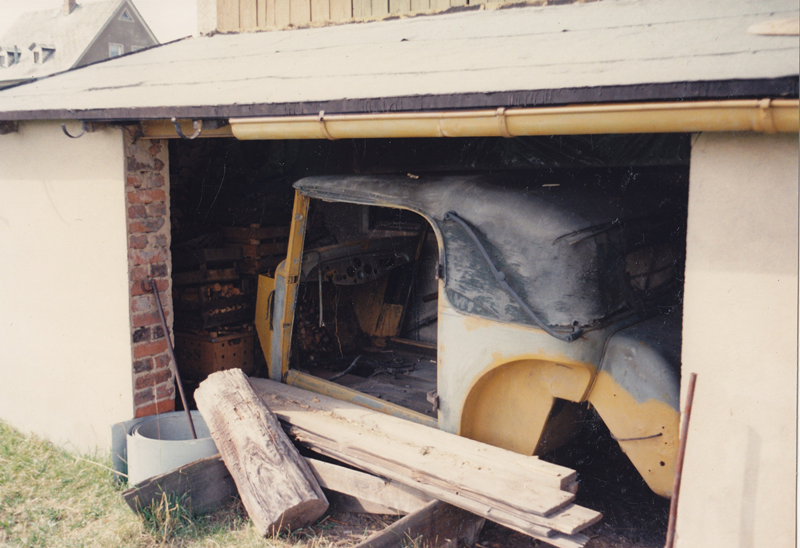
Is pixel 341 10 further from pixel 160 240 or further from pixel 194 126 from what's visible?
pixel 160 240

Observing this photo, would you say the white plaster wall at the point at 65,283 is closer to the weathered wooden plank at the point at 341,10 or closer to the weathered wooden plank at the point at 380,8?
the weathered wooden plank at the point at 341,10

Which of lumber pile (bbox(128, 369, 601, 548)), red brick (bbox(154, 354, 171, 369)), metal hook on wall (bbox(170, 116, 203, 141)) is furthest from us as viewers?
red brick (bbox(154, 354, 171, 369))

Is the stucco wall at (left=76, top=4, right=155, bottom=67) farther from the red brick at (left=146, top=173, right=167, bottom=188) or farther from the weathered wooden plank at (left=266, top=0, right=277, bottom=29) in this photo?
the red brick at (left=146, top=173, right=167, bottom=188)

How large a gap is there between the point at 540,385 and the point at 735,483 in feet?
3.59

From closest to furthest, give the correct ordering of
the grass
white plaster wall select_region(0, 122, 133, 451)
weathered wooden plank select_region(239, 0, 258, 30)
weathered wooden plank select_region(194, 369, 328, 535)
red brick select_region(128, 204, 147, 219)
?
weathered wooden plank select_region(194, 369, 328, 535)
the grass
red brick select_region(128, 204, 147, 219)
white plaster wall select_region(0, 122, 133, 451)
weathered wooden plank select_region(239, 0, 258, 30)

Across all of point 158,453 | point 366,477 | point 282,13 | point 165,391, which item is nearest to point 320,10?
point 282,13

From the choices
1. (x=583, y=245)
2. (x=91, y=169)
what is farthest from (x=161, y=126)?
(x=583, y=245)

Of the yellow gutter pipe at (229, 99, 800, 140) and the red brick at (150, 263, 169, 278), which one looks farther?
the red brick at (150, 263, 169, 278)

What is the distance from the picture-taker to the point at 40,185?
507cm

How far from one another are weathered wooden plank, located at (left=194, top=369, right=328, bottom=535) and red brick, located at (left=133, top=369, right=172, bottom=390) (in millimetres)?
654

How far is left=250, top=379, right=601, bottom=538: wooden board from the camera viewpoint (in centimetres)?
310

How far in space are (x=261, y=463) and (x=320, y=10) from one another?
396 centimetres

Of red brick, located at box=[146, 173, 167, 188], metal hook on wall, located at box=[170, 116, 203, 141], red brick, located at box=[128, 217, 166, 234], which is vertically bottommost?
red brick, located at box=[128, 217, 166, 234]

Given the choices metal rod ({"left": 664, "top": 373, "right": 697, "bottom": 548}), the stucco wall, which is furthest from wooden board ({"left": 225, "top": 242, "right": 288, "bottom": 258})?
the stucco wall
